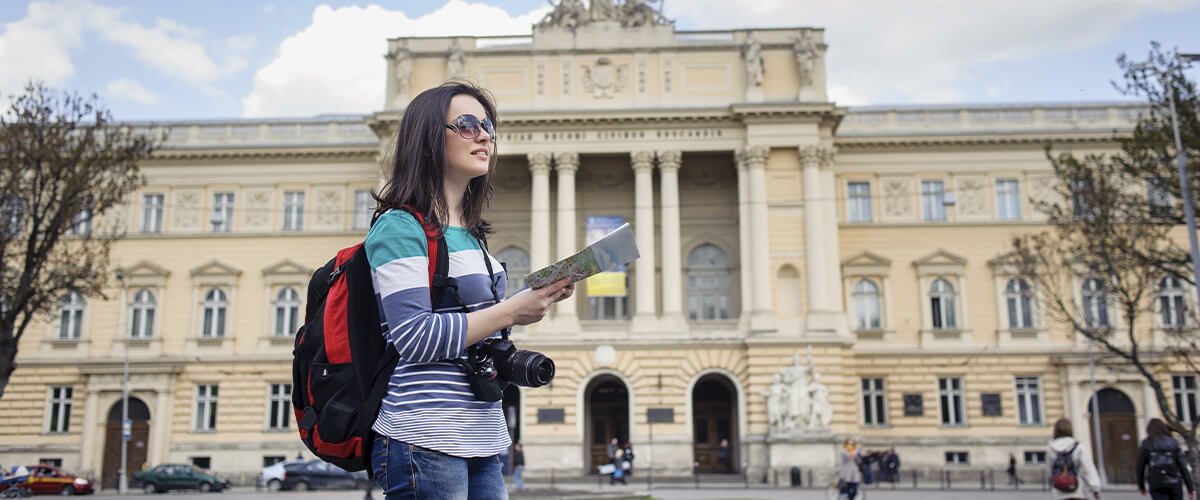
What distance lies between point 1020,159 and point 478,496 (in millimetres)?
45909

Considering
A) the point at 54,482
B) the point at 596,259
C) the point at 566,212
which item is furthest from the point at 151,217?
the point at 596,259

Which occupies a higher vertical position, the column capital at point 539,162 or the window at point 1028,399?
the column capital at point 539,162

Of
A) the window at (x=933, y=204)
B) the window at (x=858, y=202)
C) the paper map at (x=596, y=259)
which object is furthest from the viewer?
the window at (x=858, y=202)

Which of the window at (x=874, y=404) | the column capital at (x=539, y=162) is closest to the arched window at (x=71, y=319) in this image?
the column capital at (x=539, y=162)

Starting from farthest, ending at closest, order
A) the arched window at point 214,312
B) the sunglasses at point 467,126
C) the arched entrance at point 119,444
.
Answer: the arched window at point 214,312, the arched entrance at point 119,444, the sunglasses at point 467,126

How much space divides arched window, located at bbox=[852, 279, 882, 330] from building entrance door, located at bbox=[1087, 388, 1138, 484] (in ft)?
31.2

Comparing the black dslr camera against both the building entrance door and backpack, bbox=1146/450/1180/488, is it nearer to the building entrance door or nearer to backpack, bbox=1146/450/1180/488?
backpack, bbox=1146/450/1180/488

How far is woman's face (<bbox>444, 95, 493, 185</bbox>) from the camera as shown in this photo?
3.67 m

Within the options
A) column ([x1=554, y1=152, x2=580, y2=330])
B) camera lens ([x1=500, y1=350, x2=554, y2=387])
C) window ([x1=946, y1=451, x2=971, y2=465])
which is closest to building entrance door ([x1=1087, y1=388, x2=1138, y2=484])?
window ([x1=946, y1=451, x2=971, y2=465])

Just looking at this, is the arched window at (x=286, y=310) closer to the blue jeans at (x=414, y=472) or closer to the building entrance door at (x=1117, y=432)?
the building entrance door at (x=1117, y=432)

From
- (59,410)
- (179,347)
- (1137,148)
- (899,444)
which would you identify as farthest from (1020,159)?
(59,410)

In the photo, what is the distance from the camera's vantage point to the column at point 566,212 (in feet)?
131

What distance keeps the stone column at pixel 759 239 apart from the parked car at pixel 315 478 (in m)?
16.4

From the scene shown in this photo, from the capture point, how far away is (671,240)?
40562 mm
